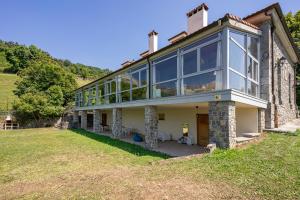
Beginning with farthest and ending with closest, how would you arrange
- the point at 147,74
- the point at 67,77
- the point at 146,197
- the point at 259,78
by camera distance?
the point at 67,77, the point at 147,74, the point at 259,78, the point at 146,197

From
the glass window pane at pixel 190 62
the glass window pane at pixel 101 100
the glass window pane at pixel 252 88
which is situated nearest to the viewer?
the glass window pane at pixel 190 62

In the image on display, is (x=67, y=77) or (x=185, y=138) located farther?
(x=67, y=77)

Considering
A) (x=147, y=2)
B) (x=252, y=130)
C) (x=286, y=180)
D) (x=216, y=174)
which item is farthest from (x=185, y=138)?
(x=147, y=2)

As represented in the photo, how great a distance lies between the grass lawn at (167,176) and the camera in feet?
15.8

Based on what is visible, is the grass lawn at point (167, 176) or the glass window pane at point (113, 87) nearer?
the grass lawn at point (167, 176)

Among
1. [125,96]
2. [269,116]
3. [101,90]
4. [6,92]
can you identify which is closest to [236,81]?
[269,116]

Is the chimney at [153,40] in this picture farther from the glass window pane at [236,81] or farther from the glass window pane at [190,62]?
the glass window pane at [236,81]

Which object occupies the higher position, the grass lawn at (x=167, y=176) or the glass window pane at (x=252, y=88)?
the glass window pane at (x=252, y=88)

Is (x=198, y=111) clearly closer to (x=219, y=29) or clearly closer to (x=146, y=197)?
(x=219, y=29)

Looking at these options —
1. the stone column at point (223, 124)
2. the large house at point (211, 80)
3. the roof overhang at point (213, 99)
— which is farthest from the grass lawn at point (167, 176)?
the roof overhang at point (213, 99)

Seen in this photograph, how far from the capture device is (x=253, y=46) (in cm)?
1048

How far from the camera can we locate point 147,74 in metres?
12.0

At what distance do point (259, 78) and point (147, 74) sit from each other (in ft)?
20.3

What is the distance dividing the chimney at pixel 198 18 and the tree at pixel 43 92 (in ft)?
69.3
